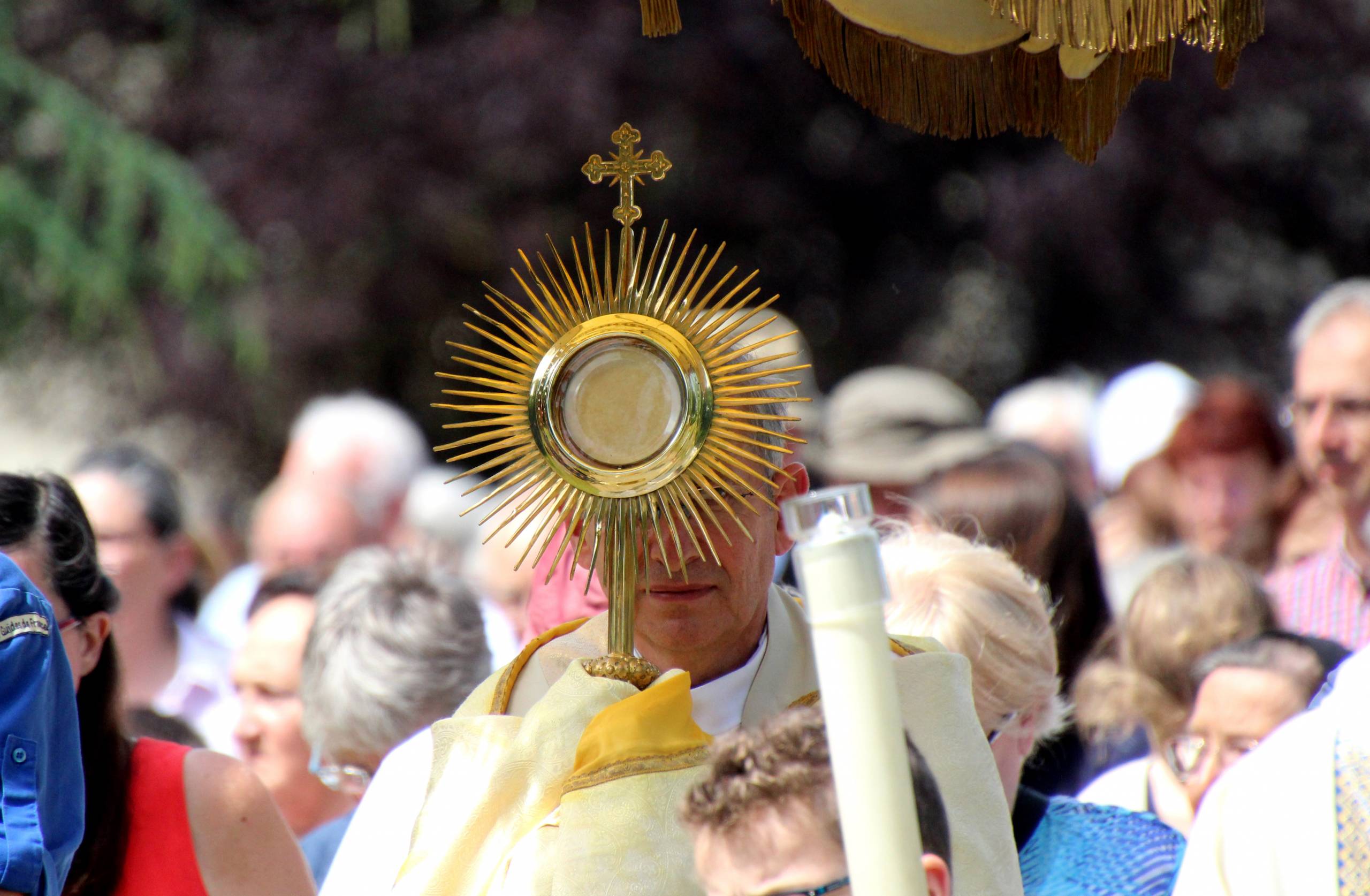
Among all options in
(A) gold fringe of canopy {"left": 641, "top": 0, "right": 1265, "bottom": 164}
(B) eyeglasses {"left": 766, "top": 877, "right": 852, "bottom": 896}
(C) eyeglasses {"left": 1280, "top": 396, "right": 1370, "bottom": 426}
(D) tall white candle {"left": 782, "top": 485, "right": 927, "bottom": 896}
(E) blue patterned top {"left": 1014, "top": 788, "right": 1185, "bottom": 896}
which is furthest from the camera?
(C) eyeglasses {"left": 1280, "top": 396, "right": 1370, "bottom": 426}

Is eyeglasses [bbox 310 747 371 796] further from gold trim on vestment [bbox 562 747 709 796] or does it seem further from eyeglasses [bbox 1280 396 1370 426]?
eyeglasses [bbox 1280 396 1370 426]

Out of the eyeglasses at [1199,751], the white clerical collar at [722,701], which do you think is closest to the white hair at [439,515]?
the eyeglasses at [1199,751]

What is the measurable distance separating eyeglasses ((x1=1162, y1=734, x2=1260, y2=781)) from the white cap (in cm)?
305

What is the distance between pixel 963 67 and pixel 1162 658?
166 centimetres

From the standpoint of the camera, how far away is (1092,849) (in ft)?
9.09

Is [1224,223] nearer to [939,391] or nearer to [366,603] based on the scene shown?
[939,391]

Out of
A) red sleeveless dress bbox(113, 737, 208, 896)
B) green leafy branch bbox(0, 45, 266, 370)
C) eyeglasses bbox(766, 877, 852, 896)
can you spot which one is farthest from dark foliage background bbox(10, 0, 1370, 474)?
eyeglasses bbox(766, 877, 852, 896)

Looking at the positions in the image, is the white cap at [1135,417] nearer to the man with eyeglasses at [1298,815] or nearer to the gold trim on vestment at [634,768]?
the man with eyeglasses at [1298,815]

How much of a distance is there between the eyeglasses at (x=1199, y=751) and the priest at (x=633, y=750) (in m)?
1.08

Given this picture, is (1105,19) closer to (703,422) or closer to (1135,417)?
(703,422)

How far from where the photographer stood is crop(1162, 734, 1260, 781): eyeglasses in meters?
3.05

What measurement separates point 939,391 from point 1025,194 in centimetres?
327

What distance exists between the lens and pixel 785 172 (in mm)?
9305

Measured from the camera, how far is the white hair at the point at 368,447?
20.0ft
